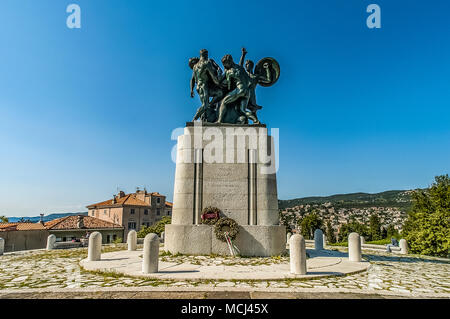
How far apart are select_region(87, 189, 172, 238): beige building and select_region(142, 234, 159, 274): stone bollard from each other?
149ft

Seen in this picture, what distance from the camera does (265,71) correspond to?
13.6 meters

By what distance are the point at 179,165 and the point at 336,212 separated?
405ft

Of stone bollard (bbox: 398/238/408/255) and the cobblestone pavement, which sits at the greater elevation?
the cobblestone pavement

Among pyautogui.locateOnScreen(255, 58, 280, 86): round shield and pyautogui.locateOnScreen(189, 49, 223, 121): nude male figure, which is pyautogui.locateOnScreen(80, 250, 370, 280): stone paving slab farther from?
pyautogui.locateOnScreen(255, 58, 280, 86): round shield

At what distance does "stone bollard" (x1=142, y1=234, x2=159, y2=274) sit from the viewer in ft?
24.2

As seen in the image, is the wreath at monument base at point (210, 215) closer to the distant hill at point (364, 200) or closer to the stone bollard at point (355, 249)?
the stone bollard at point (355, 249)

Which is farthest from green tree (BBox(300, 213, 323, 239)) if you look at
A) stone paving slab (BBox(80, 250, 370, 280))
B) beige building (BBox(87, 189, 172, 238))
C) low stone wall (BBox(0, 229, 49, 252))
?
stone paving slab (BBox(80, 250, 370, 280))

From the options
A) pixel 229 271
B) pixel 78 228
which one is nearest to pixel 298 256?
pixel 229 271

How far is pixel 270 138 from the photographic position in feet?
40.4

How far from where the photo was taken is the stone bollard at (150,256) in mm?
7371

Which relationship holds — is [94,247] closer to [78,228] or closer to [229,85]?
[229,85]
